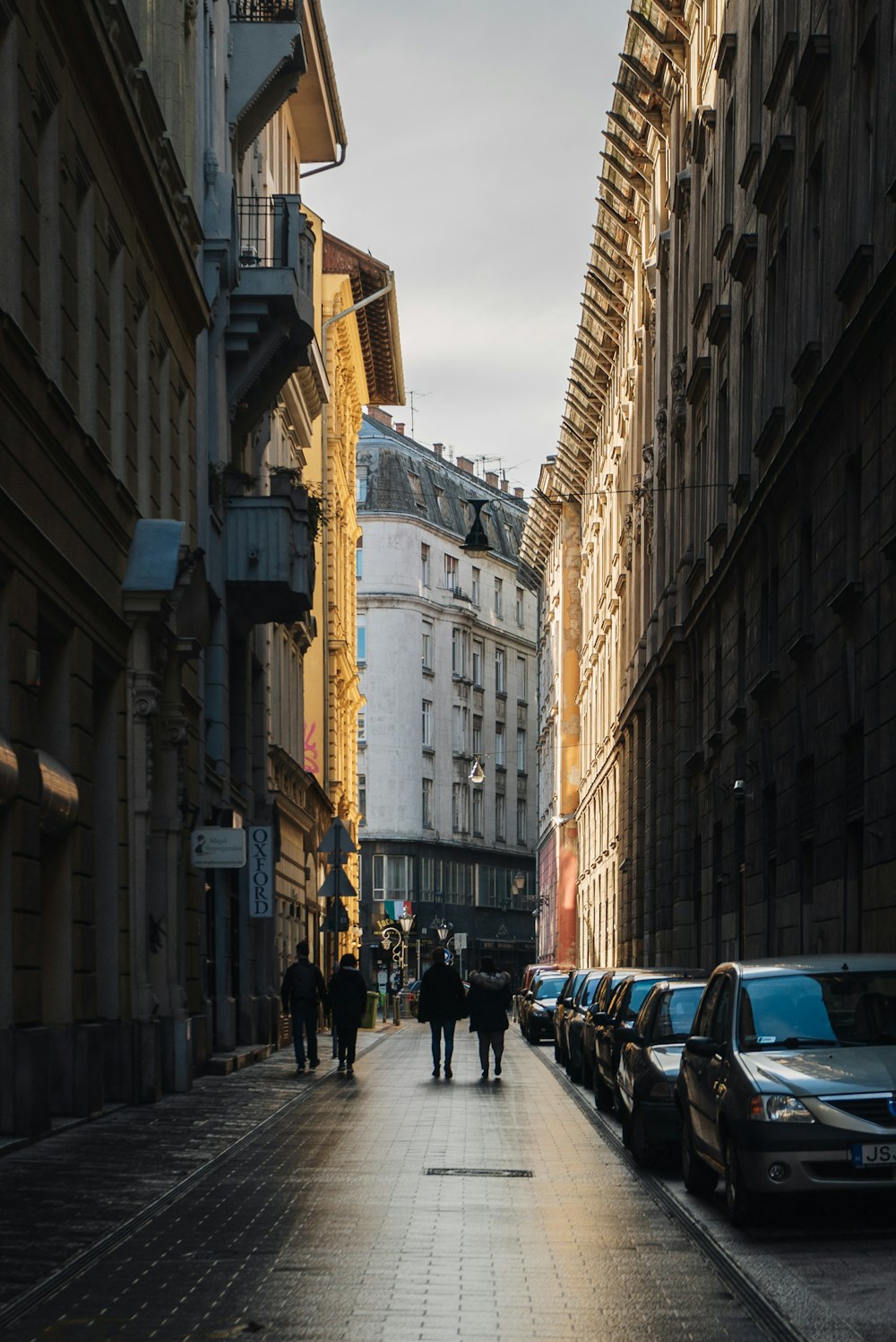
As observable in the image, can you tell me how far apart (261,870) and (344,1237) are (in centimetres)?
2066

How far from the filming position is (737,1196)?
11688 mm

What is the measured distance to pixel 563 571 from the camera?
79688 mm

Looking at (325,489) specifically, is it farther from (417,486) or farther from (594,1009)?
(417,486)

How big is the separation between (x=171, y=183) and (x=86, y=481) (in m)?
7.40

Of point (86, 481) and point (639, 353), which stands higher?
point (639, 353)

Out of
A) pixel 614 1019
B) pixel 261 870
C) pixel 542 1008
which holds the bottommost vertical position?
pixel 542 1008

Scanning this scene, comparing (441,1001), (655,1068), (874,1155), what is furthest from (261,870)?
(874,1155)

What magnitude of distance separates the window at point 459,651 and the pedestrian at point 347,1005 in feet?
Answer: 258

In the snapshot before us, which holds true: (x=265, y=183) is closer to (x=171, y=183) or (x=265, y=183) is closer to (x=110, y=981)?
(x=171, y=183)

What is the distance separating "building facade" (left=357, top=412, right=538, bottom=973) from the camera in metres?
103

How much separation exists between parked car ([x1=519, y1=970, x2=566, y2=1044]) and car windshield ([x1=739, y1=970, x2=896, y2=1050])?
3053 centimetres

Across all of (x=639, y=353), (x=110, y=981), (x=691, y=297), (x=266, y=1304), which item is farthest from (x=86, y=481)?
(x=639, y=353)

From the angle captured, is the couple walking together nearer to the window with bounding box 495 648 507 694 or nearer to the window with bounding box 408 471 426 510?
the window with bounding box 408 471 426 510

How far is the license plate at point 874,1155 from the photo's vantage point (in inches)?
442
